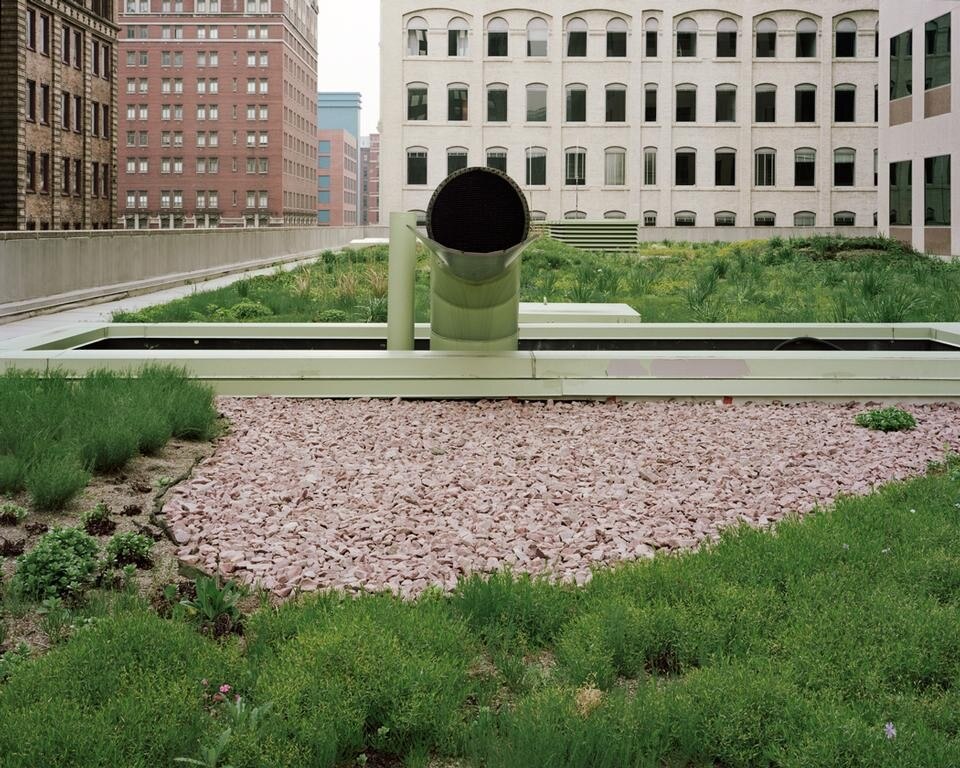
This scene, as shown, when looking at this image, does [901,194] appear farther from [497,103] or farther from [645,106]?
[497,103]

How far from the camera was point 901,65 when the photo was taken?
136 ft

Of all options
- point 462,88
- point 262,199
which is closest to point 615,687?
point 462,88

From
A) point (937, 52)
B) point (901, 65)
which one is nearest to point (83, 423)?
point (937, 52)

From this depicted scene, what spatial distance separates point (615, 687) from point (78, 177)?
73.3 meters

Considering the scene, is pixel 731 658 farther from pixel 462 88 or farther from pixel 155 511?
pixel 462 88

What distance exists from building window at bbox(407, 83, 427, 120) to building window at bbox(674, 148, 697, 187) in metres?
14.8

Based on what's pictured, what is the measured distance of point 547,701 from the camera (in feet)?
11.1

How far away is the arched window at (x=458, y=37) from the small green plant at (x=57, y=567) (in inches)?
2433

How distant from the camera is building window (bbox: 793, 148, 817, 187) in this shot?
2506 inches

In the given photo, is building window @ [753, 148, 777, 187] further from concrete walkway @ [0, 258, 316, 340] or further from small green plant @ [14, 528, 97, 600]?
small green plant @ [14, 528, 97, 600]

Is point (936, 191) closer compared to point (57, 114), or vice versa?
point (936, 191)

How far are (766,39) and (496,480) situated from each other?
6335 centimetres

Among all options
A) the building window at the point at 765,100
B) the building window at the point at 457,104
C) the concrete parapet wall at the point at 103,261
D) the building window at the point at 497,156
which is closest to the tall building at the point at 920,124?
the building window at the point at 765,100

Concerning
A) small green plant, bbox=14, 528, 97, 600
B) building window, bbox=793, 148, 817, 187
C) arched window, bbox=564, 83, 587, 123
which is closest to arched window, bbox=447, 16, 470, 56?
arched window, bbox=564, 83, 587, 123
